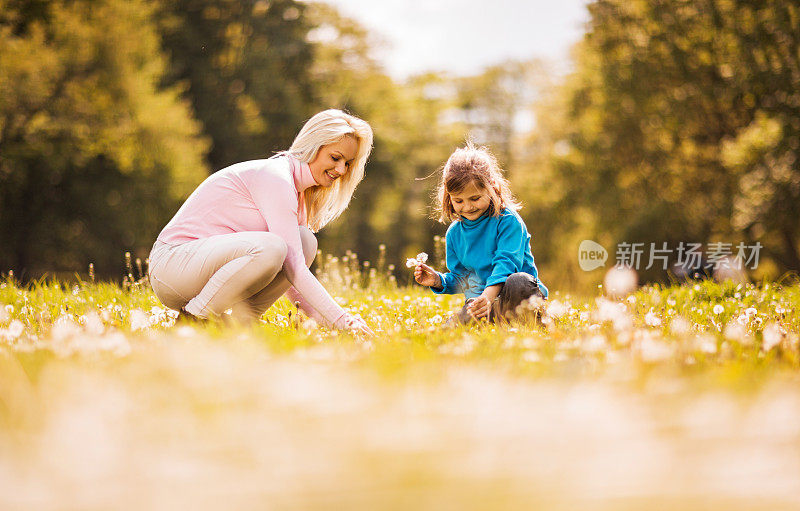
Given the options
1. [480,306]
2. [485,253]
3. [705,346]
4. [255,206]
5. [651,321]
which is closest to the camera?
[705,346]

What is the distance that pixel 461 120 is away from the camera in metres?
40.5

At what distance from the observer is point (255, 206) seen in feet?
14.9

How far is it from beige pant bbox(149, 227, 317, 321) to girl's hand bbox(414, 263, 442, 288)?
0.95 m

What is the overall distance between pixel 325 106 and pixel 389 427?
93.8 ft

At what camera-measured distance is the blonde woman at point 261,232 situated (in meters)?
4.13

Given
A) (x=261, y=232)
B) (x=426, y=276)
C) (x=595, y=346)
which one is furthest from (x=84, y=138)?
(x=595, y=346)

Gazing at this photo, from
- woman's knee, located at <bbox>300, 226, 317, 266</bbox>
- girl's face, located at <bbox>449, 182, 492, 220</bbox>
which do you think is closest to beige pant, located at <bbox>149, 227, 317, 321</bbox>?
woman's knee, located at <bbox>300, 226, 317, 266</bbox>

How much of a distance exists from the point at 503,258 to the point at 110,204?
59.4 ft

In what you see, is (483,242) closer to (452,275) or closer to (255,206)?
(452,275)

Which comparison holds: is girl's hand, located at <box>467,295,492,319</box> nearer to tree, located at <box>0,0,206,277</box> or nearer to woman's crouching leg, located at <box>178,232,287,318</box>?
woman's crouching leg, located at <box>178,232,287,318</box>

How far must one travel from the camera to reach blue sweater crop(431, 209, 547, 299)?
15.8 ft

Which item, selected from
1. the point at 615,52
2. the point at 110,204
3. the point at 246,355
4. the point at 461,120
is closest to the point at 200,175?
the point at 110,204

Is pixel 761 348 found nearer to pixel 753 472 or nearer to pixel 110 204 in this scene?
pixel 753 472

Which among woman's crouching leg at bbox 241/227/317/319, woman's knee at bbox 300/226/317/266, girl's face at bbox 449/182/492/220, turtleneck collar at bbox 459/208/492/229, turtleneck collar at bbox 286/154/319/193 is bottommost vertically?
woman's crouching leg at bbox 241/227/317/319
